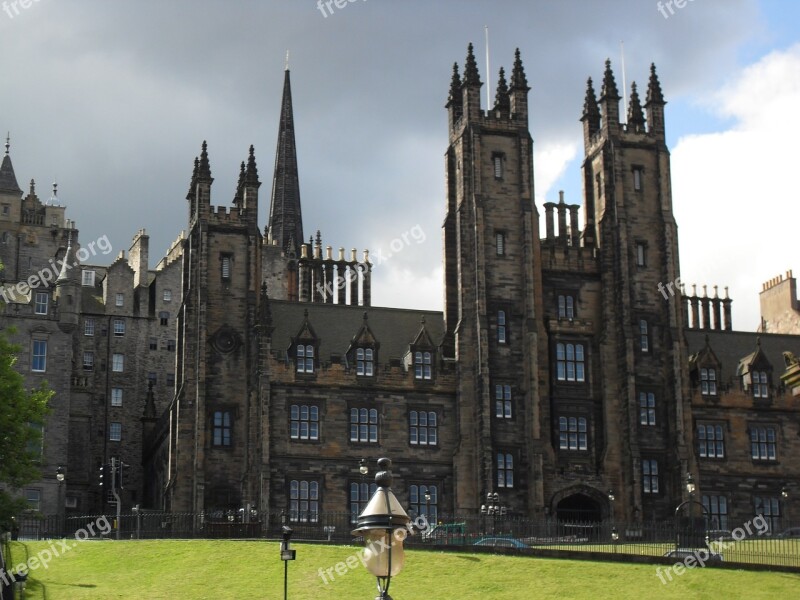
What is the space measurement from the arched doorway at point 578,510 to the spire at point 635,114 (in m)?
22.8

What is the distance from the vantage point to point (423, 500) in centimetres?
7575

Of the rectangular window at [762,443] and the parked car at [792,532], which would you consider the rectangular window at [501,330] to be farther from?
the parked car at [792,532]

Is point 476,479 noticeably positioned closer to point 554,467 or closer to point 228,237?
point 554,467

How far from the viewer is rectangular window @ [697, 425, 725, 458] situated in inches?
3191

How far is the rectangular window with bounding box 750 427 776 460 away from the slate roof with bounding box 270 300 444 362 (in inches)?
777

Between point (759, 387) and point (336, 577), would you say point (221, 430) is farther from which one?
point (759, 387)

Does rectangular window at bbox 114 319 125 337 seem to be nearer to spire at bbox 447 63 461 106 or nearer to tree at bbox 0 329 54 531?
spire at bbox 447 63 461 106

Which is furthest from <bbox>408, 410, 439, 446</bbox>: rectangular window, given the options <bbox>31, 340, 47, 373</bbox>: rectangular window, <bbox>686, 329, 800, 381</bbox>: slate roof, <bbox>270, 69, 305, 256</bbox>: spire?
<bbox>270, 69, 305, 256</bbox>: spire

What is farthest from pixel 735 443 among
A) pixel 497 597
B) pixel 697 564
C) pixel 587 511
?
pixel 497 597

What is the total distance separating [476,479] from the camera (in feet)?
249

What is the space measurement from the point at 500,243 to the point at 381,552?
5827 centimetres

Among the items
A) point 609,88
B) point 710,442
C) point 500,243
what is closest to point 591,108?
point 609,88

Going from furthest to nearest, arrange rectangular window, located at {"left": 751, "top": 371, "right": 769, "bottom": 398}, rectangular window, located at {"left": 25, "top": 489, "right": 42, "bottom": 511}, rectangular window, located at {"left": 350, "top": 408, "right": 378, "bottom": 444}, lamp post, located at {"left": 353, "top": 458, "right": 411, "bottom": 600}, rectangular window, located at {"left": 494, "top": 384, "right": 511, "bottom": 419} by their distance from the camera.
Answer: rectangular window, located at {"left": 751, "top": 371, "right": 769, "bottom": 398}, rectangular window, located at {"left": 25, "top": 489, "right": 42, "bottom": 511}, rectangular window, located at {"left": 494, "top": 384, "right": 511, "bottom": 419}, rectangular window, located at {"left": 350, "top": 408, "right": 378, "bottom": 444}, lamp post, located at {"left": 353, "top": 458, "right": 411, "bottom": 600}

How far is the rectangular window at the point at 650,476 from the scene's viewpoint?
7875 centimetres
